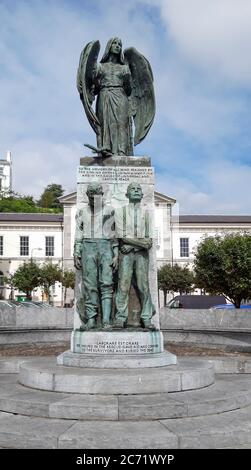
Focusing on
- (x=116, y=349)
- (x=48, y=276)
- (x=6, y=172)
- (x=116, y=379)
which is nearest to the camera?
(x=116, y=379)

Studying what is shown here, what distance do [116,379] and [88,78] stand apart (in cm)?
532

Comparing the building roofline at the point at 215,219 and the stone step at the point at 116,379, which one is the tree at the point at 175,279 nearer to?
the building roofline at the point at 215,219

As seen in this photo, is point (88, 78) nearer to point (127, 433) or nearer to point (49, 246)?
point (127, 433)

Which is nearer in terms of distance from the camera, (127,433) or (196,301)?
(127,433)

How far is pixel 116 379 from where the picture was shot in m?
5.95

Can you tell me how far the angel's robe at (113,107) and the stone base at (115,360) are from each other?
3.50 metres

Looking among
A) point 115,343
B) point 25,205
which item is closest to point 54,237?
point 25,205

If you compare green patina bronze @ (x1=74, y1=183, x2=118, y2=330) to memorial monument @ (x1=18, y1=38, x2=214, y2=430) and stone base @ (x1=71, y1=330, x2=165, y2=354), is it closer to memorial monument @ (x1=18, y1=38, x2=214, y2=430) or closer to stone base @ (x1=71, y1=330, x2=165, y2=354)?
memorial monument @ (x1=18, y1=38, x2=214, y2=430)

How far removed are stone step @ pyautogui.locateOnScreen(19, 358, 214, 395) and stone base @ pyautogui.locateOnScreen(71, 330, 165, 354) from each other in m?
0.52

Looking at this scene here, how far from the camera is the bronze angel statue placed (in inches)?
334

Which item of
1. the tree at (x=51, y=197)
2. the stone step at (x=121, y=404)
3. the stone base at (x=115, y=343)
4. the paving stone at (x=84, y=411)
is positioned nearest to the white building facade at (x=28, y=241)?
the tree at (x=51, y=197)

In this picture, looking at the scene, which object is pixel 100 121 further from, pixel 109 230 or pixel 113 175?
pixel 109 230
